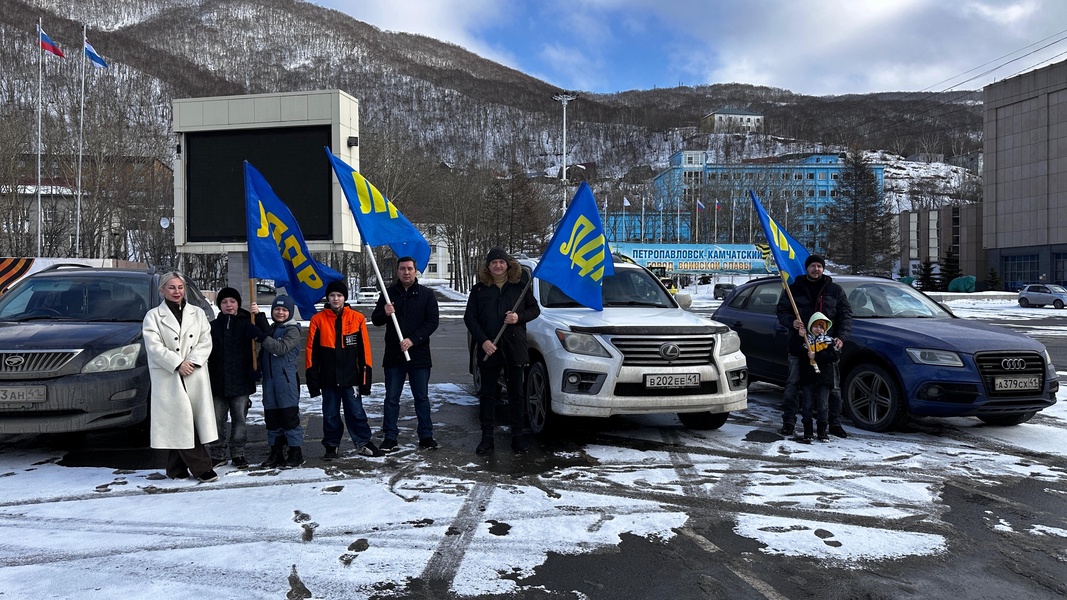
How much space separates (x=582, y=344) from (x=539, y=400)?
0.81 metres

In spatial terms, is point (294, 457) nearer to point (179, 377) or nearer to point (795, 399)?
point (179, 377)

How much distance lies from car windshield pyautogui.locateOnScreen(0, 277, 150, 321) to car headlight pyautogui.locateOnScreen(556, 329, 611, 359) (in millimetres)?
4012

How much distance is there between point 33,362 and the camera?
557 centimetres

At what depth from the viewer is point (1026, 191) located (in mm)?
64188

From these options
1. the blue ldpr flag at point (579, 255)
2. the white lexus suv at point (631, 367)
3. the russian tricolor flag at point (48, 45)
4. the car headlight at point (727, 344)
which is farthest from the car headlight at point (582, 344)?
the russian tricolor flag at point (48, 45)

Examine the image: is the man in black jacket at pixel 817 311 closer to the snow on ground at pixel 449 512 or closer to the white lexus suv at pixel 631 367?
the snow on ground at pixel 449 512

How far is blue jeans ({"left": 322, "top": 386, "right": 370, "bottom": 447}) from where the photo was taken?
19.9 ft

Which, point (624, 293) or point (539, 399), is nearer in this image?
point (539, 399)

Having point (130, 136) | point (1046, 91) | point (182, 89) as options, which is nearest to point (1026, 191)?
point (1046, 91)

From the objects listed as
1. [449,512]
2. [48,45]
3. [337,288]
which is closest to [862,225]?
[48,45]

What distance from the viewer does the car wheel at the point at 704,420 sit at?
7281 mm

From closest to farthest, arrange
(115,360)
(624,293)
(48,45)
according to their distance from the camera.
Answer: (115,360) < (624,293) < (48,45)

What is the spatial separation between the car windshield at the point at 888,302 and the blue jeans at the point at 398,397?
15.9 feet

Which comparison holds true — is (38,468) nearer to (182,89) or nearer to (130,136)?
(130,136)
